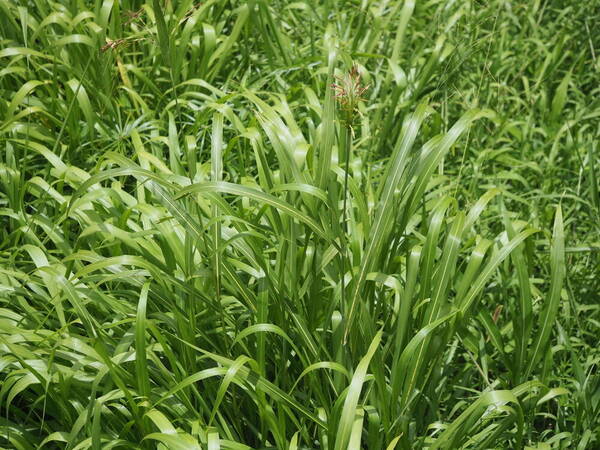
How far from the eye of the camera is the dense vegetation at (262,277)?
1.97 metres

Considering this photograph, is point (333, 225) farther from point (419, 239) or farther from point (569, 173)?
point (569, 173)

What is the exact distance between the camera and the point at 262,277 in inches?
82.1

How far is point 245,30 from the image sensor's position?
3396 mm

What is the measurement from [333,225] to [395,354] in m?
0.36

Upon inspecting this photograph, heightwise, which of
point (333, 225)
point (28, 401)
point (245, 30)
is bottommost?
point (28, 401)

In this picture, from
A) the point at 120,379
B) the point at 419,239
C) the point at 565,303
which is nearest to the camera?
the point at 120,379

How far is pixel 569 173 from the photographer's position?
3.40 m

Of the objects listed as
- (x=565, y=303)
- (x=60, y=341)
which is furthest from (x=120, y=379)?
(x=565, y=303)

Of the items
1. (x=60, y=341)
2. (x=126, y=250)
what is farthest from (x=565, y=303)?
(x=60, y=341)

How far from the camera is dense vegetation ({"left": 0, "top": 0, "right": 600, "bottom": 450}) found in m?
1.97

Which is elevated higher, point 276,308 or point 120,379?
point 276,308

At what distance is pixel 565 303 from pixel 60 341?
162 cm

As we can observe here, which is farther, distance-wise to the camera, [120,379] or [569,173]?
[569,173]

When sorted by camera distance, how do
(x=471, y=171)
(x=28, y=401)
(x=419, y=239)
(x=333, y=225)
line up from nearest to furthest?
(x=333, y=225) < (x=28, y=401) < (x=419, y=239) < (x=471, y=171)
